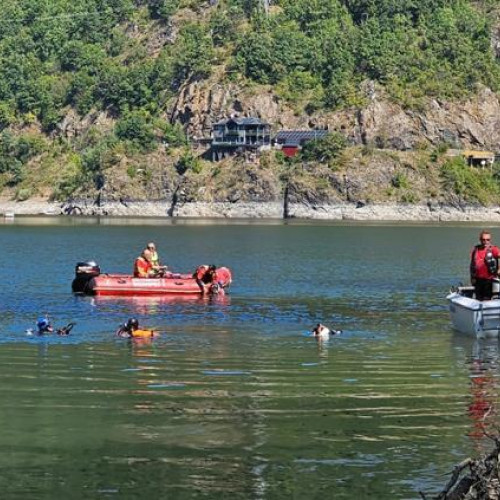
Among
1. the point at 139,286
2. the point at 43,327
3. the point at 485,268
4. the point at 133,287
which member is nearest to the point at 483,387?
the point at 485,268

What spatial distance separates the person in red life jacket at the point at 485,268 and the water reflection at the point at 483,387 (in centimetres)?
191

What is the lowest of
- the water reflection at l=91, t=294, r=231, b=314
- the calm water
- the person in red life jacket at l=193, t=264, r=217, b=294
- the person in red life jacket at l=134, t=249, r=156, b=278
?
the water reflection at l=91, t=294, r=231, b=314

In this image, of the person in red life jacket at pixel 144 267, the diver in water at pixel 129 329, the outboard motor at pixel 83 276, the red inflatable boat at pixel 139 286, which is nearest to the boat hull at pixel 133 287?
the red inflatable boat at pixel 139 286

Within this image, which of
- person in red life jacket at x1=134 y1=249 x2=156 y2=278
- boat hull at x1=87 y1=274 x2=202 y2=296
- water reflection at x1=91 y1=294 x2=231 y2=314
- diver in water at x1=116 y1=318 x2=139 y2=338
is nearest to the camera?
diver in water at x1=116 y1=318 x2=139 y2=338

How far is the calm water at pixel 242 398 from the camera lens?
25.1 m

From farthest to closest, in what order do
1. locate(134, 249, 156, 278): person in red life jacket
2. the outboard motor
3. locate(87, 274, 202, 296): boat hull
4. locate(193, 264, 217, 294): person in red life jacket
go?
locate(134, 249, 156, 278): person in red life jacket, the outboard motor, locate(193, 264, 217, 294): person in red life jacket, locate(87, 274, 202, 296): boat hull

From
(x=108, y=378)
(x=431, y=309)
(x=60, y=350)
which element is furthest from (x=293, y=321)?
(x=108, y=378)

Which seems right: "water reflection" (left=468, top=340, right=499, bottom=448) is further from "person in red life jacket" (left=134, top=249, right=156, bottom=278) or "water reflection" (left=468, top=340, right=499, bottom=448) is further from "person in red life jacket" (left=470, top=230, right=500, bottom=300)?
"person in red life jacket" (left=134, top=249, right=156, bottom=278)

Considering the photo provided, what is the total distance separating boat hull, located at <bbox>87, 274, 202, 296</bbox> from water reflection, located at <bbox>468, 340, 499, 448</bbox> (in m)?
24.0

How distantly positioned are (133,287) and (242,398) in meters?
33.5

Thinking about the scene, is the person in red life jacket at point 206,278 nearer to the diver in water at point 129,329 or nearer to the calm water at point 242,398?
the calm water at point 242,398

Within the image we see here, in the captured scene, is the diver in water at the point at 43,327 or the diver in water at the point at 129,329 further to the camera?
the diver in water at the point at 43,327

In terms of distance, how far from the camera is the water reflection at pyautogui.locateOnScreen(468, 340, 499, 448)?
96.8 ft

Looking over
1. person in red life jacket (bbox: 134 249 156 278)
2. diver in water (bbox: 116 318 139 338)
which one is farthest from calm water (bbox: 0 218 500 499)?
person in red life jacket (bbox: 134 249 156 278)
